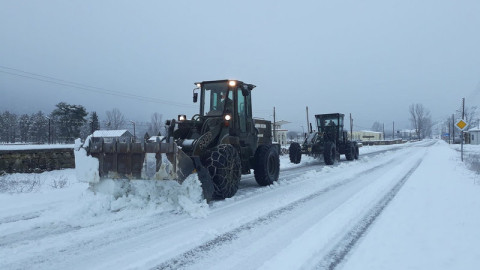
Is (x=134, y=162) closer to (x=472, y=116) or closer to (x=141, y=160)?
(x=141, y=160)

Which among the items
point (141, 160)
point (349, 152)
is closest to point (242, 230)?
point (141, 160)

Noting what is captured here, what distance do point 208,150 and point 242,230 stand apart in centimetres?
244

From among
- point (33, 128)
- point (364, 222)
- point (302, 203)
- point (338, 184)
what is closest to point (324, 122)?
point (338, 184)

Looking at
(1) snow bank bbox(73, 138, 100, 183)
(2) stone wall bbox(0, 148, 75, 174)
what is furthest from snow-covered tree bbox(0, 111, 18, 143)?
(1) snow bank bbox(73, 138, 100, 183)

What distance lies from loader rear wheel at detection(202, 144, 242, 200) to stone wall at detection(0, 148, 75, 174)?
29.5 feet

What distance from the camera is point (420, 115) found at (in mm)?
109000

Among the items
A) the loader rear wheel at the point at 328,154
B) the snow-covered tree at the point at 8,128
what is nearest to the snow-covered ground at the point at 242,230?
the loader rear wheel at the point at 328,154

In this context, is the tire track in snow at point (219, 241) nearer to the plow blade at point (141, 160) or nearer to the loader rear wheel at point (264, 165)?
the plow blade at point (141, 160)

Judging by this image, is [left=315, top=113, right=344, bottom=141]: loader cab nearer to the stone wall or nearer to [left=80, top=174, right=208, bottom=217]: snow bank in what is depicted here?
the stone wall

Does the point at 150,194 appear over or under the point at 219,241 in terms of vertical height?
over

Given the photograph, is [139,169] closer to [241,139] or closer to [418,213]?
[241,139]

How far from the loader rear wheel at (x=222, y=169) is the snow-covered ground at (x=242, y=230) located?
24 cm

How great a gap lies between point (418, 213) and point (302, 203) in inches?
79.6

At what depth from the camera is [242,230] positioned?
15.9 feet
